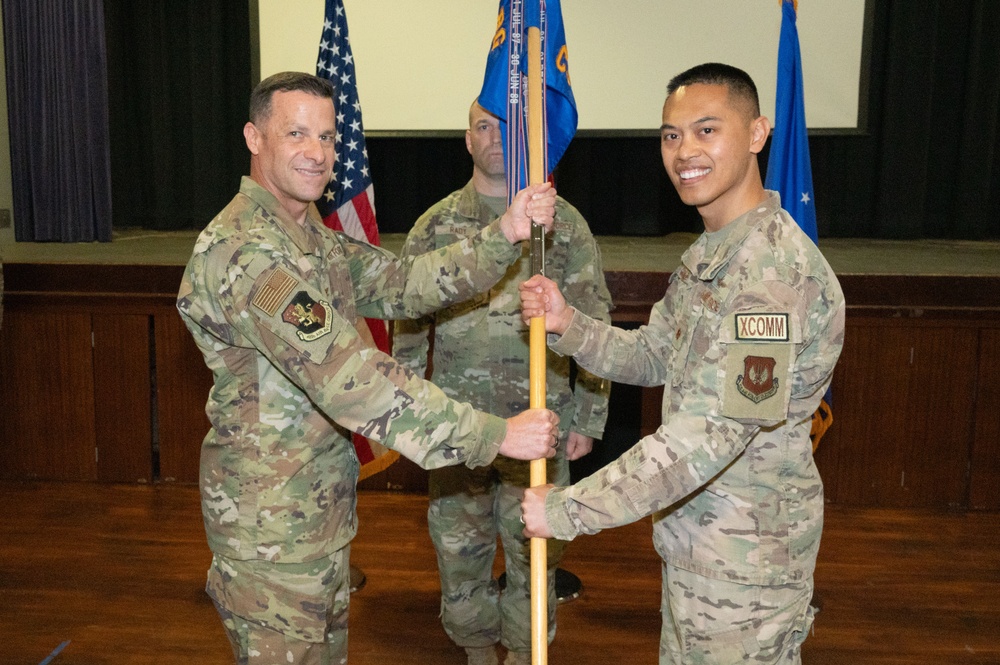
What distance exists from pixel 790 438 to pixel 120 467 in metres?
3.55

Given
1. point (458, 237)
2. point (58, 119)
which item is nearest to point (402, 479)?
point (458, 237)

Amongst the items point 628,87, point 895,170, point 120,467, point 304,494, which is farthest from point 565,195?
point 304,494

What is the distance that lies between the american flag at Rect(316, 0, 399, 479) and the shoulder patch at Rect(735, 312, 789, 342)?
2018 mm

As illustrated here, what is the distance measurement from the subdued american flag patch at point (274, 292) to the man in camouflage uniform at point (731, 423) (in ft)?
2.06

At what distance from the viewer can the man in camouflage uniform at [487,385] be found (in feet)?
9.27

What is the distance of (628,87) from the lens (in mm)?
5656

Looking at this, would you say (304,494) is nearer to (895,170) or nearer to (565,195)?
(565,195)

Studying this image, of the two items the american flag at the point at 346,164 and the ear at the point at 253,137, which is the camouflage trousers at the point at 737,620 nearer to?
the ear at the point at 253,137

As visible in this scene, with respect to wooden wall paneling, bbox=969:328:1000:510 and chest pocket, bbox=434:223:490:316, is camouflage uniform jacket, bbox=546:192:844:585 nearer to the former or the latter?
chest pocket, bbox=434:223:490:316

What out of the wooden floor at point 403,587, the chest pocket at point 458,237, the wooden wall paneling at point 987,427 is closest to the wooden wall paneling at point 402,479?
the wooden floor at point 403,587

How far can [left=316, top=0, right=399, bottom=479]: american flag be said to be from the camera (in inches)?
137

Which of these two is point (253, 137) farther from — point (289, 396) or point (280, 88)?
point (289, 396)

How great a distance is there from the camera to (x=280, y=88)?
2.02 metres

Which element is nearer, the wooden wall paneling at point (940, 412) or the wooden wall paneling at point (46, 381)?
the wooden wall paneling at point (940, 412)
